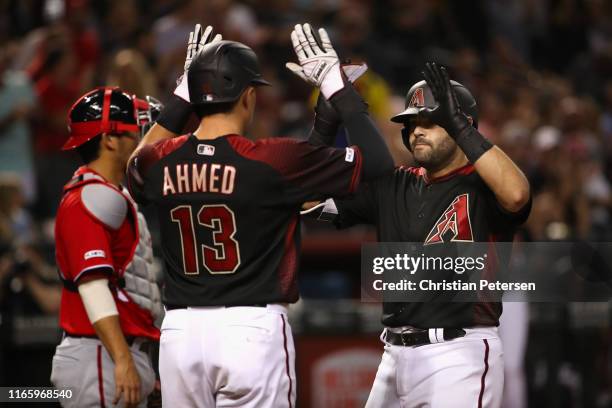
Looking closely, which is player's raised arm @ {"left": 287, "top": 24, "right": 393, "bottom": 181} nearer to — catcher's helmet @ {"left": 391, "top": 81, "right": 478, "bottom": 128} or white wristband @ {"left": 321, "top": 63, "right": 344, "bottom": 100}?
white wristband @ {"left": 321, "top": 63, "right": 344, "bottom": 100}

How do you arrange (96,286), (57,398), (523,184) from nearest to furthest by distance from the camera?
(523,184)
(96,286)
(57,398)

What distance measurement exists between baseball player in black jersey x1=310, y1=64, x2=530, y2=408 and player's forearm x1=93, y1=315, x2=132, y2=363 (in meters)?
1.06

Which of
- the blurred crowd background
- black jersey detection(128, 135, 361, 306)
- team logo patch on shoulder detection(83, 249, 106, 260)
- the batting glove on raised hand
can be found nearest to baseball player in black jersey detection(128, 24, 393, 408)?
black jersey detection(128, 135, 361, 306)

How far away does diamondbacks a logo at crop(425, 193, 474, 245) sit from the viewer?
4.40 m

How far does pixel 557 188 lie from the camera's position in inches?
356

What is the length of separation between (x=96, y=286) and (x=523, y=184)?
180 cm

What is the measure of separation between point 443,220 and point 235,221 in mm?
917

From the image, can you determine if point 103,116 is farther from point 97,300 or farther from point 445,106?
point 445,106

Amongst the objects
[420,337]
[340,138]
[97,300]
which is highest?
[340,138]

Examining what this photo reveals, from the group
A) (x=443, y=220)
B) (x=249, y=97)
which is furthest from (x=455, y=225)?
(x=249, y=97)

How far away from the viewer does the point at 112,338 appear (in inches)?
174

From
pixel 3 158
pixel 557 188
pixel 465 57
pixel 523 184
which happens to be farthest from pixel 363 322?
pixel 465 57

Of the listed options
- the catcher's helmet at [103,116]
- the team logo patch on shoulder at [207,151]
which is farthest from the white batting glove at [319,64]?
the catcher's helmet at [103,116]

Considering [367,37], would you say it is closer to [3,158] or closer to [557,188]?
[557,188]
